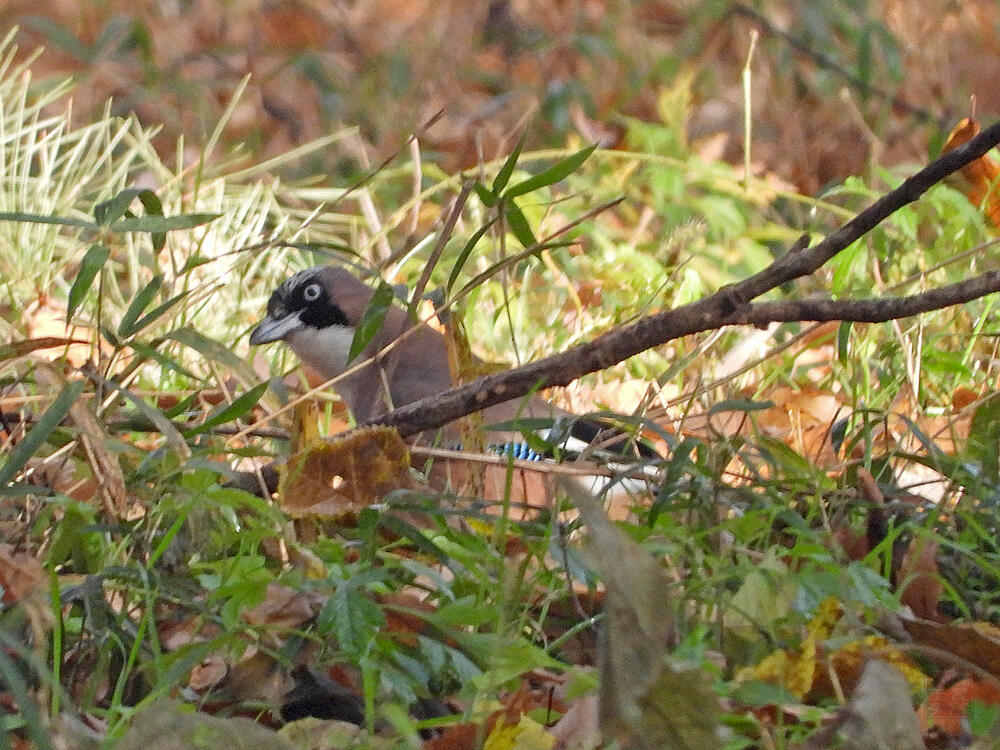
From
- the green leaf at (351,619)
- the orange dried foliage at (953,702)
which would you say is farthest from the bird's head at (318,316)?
the orange dried foliage at (953,702)

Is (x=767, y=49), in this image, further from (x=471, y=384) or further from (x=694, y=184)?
(x=471, y=384)

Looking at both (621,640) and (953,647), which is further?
(953,647)

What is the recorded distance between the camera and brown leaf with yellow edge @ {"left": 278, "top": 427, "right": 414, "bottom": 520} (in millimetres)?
2518

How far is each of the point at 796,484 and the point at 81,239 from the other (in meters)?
3.55

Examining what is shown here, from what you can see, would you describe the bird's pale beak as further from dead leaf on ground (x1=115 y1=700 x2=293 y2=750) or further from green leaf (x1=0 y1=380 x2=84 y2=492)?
dead leaf on ground (x1=115 y1=700 x2=293 y2=750)

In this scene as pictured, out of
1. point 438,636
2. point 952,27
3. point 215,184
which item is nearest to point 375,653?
point 438,636

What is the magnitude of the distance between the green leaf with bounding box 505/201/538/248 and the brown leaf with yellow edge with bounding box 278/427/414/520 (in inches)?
16.2

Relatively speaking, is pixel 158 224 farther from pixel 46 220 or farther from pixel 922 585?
pixel 922 585

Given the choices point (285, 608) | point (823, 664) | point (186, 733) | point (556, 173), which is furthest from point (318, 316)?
point (186, 733)

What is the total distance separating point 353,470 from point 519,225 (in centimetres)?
52

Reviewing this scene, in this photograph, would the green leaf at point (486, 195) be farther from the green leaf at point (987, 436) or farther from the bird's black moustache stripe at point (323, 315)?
the bird's black moustache stripe at point (323, 315)

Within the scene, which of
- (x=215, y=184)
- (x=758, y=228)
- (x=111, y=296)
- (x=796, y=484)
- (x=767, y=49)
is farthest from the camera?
(x=767, y=49)

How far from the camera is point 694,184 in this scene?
6.60 m

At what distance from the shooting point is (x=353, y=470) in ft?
8.43
